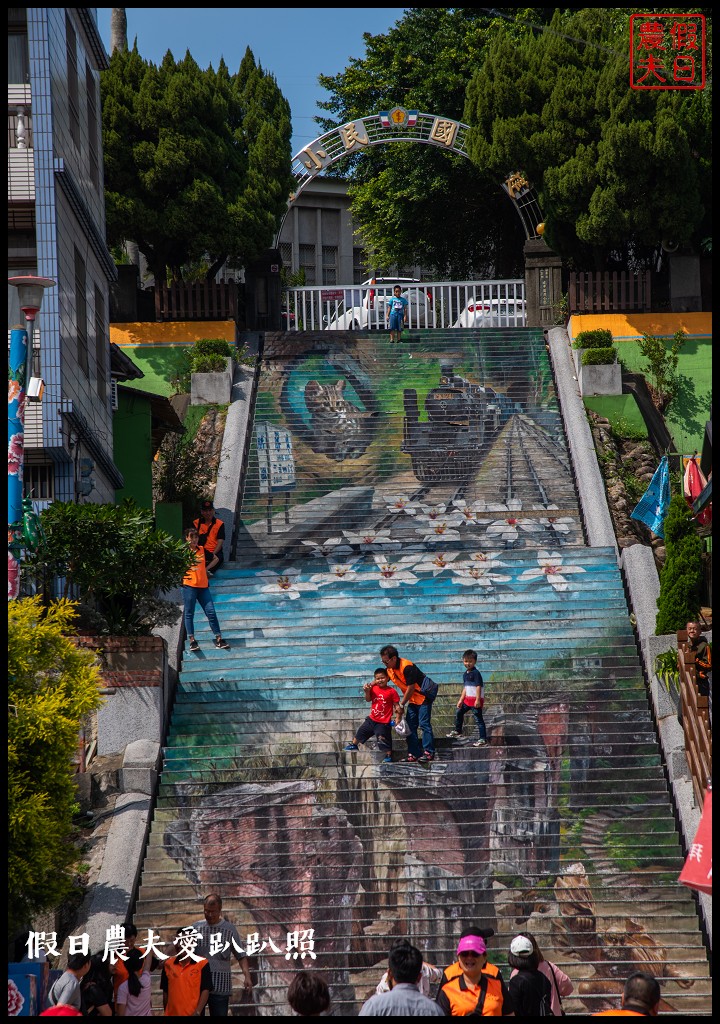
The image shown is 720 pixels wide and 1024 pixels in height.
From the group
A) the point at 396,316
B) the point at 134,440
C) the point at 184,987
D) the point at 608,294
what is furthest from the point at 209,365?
the point at 184,987

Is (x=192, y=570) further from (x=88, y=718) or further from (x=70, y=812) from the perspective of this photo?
(x=70, y=812)

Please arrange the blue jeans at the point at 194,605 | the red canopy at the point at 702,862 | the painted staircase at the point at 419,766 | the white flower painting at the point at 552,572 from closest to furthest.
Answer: the red canopy at the point at 702,862 < the painted staircase at the point at 419,766 < the blue jeans at the point at 194,605 < the white flower painting at the point at 552,572

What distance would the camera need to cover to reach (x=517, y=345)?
26062 mm

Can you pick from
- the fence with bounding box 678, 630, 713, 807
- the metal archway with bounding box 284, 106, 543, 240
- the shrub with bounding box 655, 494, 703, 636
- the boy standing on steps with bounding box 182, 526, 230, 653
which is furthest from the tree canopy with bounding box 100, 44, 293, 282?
the fence with bounding box 678, 630, 713, 807

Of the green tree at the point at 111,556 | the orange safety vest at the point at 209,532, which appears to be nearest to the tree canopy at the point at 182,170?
the orange safety vest at the point at 209,532

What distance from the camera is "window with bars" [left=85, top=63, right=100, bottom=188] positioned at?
69.7 feet

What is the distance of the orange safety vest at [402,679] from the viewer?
1399 centimetres

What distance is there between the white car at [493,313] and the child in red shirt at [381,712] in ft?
51.6

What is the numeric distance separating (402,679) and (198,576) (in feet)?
9.91

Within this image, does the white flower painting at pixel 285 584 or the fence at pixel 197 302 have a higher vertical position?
the fence at pixel 197 302

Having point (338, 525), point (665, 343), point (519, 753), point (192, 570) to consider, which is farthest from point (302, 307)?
point (519, 753)

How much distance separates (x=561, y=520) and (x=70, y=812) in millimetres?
10626

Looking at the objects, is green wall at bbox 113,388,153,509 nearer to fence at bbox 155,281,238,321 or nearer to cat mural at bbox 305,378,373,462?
cat mural at bbox 305,378,373,462

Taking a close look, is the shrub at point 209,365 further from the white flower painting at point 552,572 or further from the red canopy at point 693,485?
the red canopy at point 693,485
